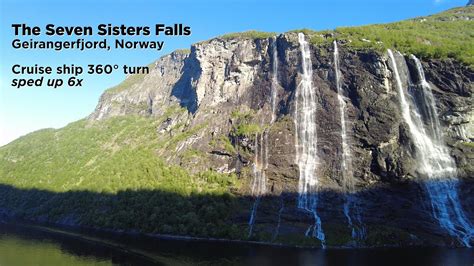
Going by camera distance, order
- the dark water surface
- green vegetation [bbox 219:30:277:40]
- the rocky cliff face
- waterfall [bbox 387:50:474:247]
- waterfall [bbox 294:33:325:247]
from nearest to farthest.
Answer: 1. the dark water surface
2. waterfall [bbox 387:50:474:247]
3. the rocky cliff face
4. waterfall [bbox 294:33:325:247]
5. green vegetation [bbox 219:30:277:40]

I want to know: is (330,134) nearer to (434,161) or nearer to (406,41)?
(434,161)

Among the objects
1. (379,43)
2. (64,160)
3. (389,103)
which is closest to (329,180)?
(389,103)

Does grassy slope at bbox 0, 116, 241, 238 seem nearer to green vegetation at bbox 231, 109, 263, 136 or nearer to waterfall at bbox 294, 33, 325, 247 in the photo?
green vegetation at bbox 231, 109, 263, 136

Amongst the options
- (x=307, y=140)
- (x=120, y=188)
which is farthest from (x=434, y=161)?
(x=120, y=188)

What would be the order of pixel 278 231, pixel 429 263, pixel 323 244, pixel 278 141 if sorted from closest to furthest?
pixel 429 263
pixel 323 244
pixel 278 231
pixel 278 141

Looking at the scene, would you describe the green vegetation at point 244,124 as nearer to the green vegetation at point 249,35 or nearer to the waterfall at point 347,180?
the waterfall at point 347,180

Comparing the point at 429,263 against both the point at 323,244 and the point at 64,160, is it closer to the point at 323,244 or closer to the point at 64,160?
the point at 323,244

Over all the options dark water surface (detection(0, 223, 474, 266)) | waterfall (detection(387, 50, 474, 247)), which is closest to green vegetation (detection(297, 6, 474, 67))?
waterfall (detection(387, 50, 474, 247))
